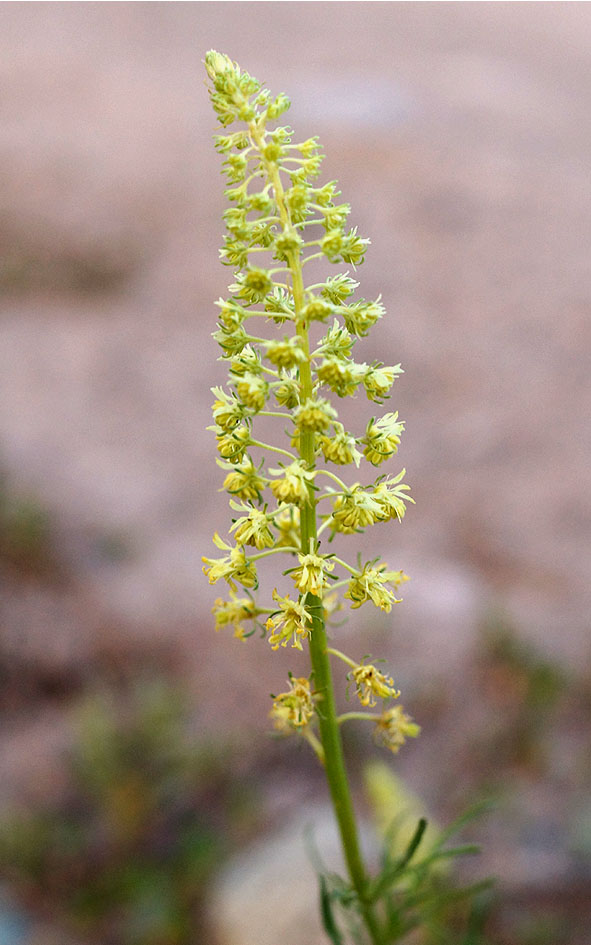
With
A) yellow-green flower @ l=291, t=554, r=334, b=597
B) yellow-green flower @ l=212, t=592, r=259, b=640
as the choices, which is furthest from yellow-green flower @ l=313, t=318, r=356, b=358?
yellow-green flower @ l=212, t=592, r=259, b=640

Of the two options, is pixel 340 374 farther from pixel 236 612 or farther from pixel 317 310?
pixel 236 612

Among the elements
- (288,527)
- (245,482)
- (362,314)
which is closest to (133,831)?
(288,527)

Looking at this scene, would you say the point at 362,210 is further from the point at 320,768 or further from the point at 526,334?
the point at 320,768

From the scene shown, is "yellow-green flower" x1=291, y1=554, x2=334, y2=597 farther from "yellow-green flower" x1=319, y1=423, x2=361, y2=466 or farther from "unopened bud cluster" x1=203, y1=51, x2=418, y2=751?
"yellow-green flower" x1=319, y1=423, x2=361, y2=466

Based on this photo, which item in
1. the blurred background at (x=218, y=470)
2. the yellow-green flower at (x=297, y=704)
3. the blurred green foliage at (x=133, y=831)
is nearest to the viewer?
the yellow-green flower at (x=297, y=704)

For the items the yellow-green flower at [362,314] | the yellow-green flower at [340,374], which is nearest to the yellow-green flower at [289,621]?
the yellow-green flower at [340,374]

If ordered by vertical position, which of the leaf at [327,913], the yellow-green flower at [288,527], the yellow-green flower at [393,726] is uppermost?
the yellow-green flower at [288,527]

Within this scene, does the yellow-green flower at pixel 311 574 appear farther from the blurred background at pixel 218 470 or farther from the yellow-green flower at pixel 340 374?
the blurred background at pixel 218 470
